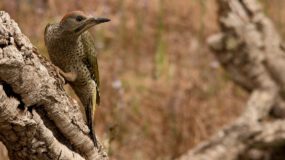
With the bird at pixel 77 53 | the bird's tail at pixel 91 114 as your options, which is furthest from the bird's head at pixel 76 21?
the bird's tail at pixel 91 114

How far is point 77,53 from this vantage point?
3.07m

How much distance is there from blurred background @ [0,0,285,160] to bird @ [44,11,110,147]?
2502 millimetres

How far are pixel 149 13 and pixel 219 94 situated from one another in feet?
5.71

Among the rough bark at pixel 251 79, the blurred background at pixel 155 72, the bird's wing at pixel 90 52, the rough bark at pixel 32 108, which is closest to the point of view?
the rough bark at pixel 32 108

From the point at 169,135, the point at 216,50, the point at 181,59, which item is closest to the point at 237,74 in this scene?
the point at 216,50

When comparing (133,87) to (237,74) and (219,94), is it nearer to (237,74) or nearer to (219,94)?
(219,94)

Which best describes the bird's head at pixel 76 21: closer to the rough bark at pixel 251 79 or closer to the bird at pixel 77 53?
the bird at pixel 77 53

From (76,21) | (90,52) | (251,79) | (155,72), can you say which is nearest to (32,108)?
(76,21)

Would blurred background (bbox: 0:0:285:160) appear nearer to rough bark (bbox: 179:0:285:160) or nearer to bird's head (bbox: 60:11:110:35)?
rough bark (bbox: 179:0:285:160)

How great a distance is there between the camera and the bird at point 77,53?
290 centimetres

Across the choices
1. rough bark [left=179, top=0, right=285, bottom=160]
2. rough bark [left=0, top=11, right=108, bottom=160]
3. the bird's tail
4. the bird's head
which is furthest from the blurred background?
rough bark [left=0, top=11, right=108, bottom=160]

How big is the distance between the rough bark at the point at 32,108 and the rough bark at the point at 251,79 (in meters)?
2.78

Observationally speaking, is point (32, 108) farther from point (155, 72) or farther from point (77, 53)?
point (155, 72)

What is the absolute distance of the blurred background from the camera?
21.1ft
